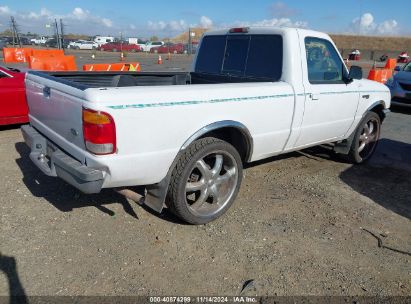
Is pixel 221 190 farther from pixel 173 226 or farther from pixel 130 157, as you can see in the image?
pixel 130 157

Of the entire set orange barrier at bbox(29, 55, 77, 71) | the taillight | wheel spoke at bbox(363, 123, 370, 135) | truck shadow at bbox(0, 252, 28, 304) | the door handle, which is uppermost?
the door handle

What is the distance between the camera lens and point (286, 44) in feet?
13.5

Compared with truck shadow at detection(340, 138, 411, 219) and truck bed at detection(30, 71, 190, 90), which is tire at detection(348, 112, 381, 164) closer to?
truck shadow at detection(340, 138, 411, 219)

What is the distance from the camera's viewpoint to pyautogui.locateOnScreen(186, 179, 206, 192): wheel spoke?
11.7 ft

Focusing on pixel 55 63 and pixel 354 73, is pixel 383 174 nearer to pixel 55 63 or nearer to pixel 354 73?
pixel 354 73

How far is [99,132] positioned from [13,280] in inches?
51.7

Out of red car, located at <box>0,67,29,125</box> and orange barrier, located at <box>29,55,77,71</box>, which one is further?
orange barrier, located at <box>29,55,77,71</box>

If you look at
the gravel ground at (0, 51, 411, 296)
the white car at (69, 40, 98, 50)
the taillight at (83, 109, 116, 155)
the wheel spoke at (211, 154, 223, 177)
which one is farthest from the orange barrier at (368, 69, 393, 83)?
the white car at (69, 40, 98, 50)

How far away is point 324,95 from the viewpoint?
444 centimetres

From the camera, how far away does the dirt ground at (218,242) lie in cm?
285

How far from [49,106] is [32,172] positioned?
1.78m

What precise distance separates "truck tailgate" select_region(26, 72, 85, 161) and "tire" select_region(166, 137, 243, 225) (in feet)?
2.97

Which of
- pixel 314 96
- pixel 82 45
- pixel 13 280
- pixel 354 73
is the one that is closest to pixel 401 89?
pixel 354 73

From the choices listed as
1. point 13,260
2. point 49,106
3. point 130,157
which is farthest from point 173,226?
point 49,106
